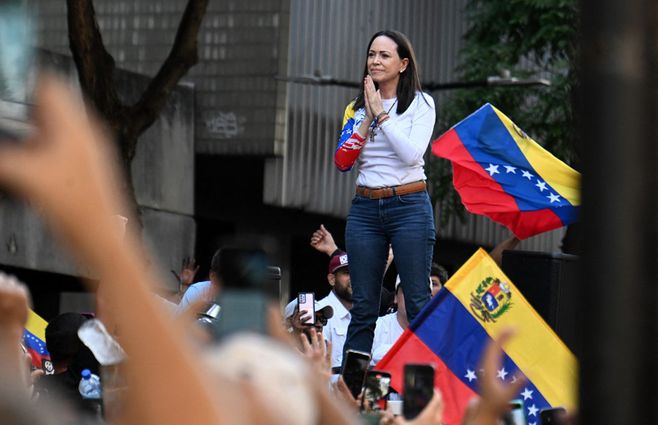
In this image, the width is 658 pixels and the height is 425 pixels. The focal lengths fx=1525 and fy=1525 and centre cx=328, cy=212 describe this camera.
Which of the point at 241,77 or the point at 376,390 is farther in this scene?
the point at 241,77

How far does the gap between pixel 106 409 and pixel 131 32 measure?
59.7 ft

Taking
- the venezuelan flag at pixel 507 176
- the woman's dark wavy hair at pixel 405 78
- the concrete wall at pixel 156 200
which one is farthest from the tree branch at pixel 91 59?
the woman's dark wavy hair at pixel 405 78

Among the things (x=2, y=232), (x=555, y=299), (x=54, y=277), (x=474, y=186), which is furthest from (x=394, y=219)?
(x=54, y=277)

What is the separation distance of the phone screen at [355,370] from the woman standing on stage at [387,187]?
9.08ft

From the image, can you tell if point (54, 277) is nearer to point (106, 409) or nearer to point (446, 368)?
point (446, 368)

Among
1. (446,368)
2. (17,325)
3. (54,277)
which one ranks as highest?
(17,325)

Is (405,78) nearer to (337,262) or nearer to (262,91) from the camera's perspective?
(337,262)

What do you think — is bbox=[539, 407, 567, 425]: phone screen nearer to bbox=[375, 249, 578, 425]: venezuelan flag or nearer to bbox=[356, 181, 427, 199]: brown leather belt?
bbox=[375, 249, 578, 425]: venezuelan flag

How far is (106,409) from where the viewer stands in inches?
135

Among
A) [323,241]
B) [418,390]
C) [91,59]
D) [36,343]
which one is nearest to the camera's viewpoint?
[418,390]

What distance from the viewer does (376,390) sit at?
465cm

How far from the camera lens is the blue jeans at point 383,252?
770cm

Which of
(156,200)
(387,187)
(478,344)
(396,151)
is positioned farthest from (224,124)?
(478,344)

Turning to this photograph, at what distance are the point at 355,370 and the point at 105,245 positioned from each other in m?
2.79
